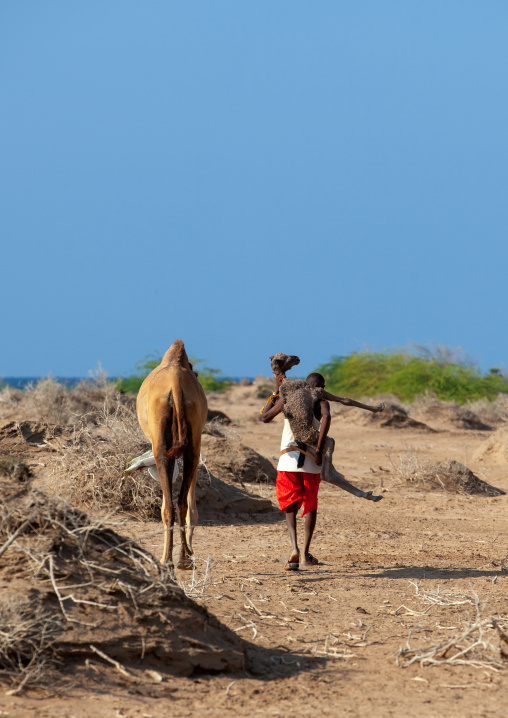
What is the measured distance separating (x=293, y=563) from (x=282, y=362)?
188cm

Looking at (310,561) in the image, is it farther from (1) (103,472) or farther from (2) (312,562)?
(1) (103,472)

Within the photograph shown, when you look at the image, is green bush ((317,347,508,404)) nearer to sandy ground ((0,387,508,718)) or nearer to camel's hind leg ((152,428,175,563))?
sandy ground ((0,387,508,718))

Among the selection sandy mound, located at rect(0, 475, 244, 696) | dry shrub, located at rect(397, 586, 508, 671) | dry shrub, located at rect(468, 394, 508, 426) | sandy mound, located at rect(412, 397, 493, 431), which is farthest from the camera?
dry shrub, located at rect(468, 394, 508, 426)

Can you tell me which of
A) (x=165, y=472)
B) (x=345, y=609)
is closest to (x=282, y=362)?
(x=165, y=472)

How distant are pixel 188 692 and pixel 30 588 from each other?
1030mm

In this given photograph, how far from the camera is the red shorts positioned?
7613mm

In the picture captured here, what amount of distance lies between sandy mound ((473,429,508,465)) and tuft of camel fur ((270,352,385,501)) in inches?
352

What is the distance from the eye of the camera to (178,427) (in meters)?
7.11

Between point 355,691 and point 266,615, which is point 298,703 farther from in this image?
point 266,615

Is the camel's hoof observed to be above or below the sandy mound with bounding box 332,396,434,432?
below

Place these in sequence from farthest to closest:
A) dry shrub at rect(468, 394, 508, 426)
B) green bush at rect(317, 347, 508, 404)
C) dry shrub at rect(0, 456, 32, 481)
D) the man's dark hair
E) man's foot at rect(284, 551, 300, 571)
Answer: green bush at rect(317, 347, 508, 404) → dry shrub at rect(468, 394, 508, 426) → the man's dark hair → man's foot at rect(284, 551, 300, 571) → dry shrub at rect(0, 456, 32, 481)

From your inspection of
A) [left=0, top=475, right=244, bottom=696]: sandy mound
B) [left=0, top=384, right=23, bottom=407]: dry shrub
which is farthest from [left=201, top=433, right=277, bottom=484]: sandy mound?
[left=0, top=384, right=23, bottom=407]: dry shrub

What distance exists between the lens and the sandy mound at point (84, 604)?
4.20 metres

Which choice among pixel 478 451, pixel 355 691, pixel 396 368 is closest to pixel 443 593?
pixel 355 691
